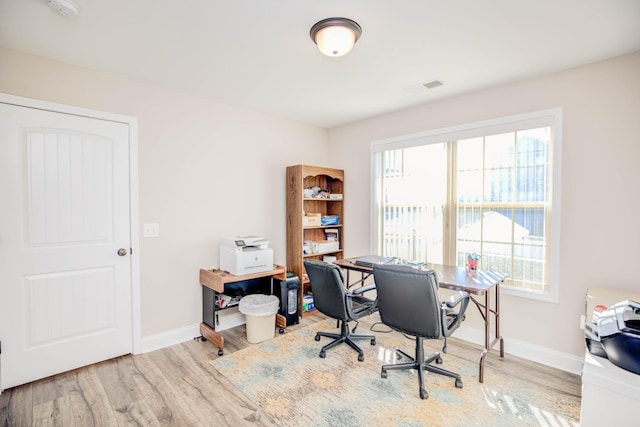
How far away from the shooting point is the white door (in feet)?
7.24

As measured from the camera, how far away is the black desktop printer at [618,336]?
1359 millimetres

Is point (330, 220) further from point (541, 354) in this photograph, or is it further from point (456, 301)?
point (541, 354)

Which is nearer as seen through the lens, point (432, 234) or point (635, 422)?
point (635, 422)

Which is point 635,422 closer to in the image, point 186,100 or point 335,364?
point 335,364

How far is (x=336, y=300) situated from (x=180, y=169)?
197cm

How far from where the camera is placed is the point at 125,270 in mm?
2699

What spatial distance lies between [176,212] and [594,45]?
3.62 meters

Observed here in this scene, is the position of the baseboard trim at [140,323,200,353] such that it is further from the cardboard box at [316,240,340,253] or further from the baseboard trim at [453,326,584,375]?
the baseboard trim at [453,326,584,375]

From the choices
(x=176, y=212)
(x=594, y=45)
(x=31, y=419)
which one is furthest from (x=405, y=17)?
(x=31, y=419)

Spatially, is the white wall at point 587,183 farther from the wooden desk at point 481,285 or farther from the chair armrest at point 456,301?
the chair armrest at point 456,301

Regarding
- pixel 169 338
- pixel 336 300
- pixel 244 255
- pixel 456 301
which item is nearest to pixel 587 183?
pixel 456 301

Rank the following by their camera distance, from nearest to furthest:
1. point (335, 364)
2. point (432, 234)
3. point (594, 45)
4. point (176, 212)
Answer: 1. point (594, 45)
2. point (335, 364)
3. point (176, 212)
4. point (432, 234)

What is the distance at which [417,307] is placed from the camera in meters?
2.14

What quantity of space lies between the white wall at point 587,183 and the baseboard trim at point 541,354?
1.3 inches
